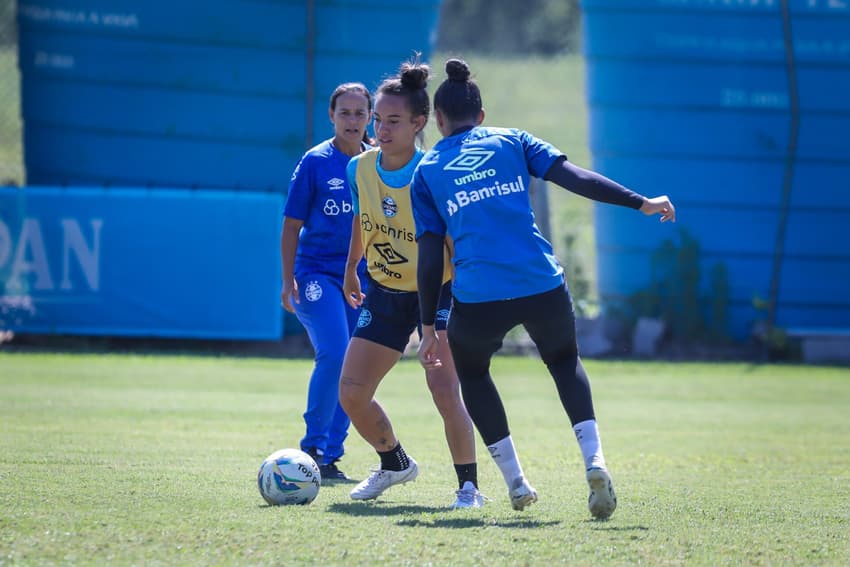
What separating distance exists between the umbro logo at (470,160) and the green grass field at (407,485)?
5.12ft

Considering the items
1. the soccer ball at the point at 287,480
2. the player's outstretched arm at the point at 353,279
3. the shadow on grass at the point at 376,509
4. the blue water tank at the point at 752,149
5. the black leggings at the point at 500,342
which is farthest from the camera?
the blue water tank at the point at 752,149

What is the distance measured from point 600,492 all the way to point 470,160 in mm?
1550

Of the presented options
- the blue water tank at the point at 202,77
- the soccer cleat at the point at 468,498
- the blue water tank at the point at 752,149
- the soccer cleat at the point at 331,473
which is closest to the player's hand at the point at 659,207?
the soccer cleat at the point at 468,498

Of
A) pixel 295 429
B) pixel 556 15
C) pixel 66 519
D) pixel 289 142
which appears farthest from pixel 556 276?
pixel 556 15

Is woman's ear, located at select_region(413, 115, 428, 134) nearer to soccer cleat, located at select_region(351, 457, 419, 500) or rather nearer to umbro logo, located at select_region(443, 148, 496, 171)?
umbro logo, located at select_region(443, 148, 496, 171)

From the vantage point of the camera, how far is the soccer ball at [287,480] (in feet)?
19.2

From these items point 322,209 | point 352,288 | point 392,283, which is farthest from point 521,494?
point 322,209

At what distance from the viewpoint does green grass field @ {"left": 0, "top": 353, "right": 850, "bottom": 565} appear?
4773 mm

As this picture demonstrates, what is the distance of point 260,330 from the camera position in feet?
49.0

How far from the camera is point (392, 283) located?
6.12 metres

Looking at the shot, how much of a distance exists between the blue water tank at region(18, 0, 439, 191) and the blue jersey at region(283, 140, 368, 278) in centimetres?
874

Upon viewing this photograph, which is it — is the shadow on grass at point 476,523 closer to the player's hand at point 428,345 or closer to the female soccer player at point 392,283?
the female soccer player at point 392,283

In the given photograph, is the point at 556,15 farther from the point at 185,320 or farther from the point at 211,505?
the point at 211,505

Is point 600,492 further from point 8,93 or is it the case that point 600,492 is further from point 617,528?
point 8,93
